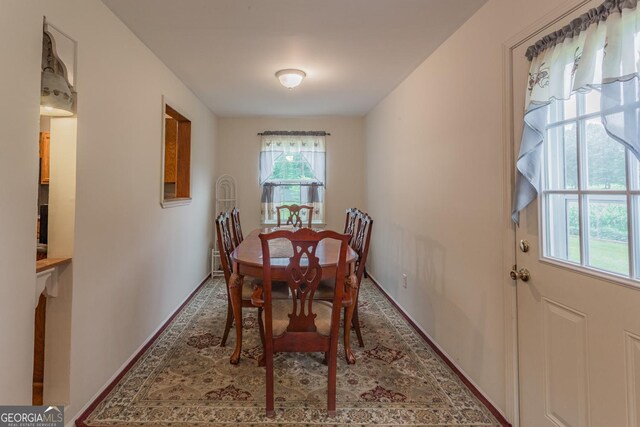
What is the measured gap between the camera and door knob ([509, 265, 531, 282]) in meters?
1.55

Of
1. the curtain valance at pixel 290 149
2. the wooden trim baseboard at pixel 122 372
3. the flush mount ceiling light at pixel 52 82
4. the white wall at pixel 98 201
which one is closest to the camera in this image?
the white wall at pixel 98 201

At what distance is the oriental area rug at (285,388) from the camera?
1.70 m

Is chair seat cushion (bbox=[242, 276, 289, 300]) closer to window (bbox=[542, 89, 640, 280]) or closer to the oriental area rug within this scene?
the oriental area rug

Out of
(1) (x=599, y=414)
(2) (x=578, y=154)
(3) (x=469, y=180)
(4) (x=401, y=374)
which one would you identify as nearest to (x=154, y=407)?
(4) (x=401, y=374)

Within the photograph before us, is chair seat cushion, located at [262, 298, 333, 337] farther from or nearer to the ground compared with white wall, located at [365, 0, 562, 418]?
nearer to the ground

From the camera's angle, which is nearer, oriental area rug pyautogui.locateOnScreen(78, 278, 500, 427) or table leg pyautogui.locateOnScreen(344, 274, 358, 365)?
oriental area rug pyautogui.locateOnScreen(78, 278, 500, 427)

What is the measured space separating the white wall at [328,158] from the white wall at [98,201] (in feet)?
4.98

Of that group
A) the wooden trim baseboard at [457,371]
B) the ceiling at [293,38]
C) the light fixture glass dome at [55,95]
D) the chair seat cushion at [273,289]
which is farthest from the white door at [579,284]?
the light fixture glass dome at [55,95]

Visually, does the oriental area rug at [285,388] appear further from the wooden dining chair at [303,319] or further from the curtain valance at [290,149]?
the curtain valance at [290,149]

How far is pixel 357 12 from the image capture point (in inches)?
79.8

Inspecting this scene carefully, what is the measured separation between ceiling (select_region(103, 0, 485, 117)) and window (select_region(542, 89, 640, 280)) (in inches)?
42.3

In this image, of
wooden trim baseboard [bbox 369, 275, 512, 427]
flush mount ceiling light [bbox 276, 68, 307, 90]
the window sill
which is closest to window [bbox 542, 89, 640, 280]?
wooden trim baseboard [bbox 369, 275, 512, 427]

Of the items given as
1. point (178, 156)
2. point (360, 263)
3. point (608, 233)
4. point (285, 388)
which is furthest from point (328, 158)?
point (608, 233)

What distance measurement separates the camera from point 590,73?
3.83 ft
